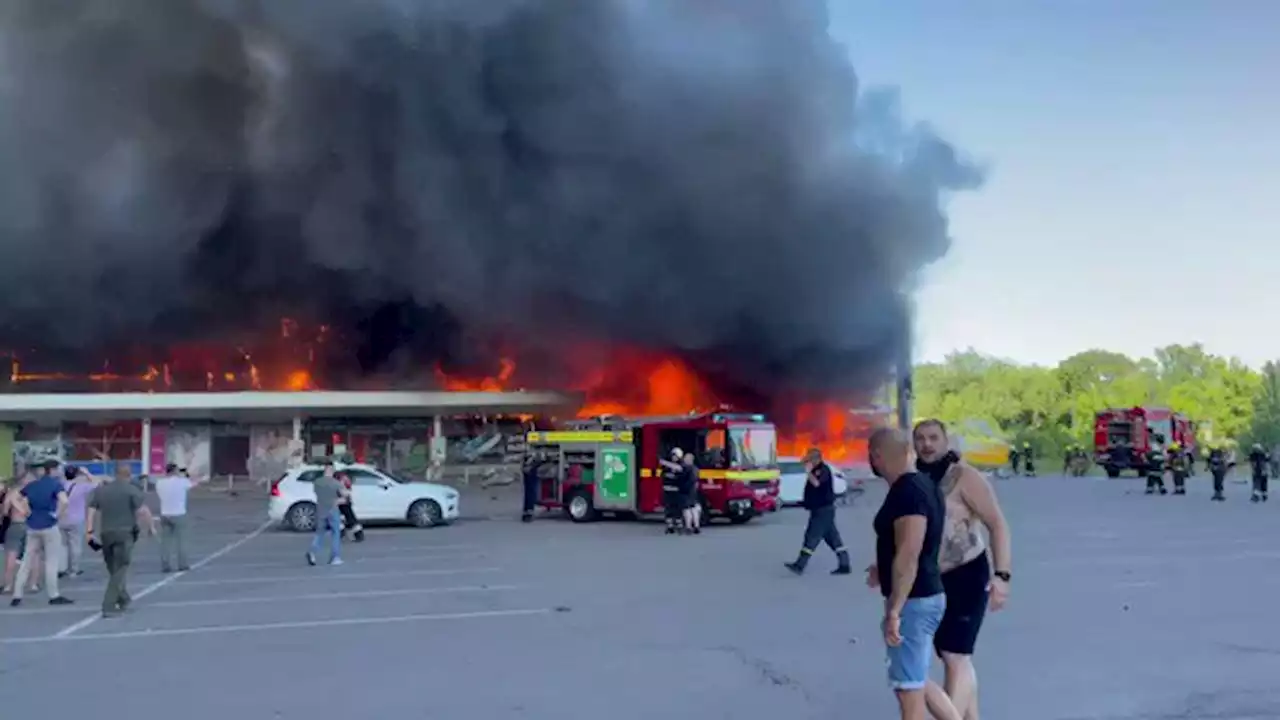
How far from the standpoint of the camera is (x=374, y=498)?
20.6 meters

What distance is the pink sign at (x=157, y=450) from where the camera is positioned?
3509cm

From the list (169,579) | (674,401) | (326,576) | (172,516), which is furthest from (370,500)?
(674,401)

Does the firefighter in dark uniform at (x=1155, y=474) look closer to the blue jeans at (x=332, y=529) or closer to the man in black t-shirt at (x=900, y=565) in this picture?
the blue jeans at (x=332, y=529)

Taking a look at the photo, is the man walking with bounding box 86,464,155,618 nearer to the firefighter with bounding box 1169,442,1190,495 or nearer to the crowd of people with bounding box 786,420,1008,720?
the crowd of people with bounding box 786,420,1008,720

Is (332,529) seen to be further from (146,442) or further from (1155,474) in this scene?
(146,442)

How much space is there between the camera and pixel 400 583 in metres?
12.4

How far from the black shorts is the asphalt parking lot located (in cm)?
108

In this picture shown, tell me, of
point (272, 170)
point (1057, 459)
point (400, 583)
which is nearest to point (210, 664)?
point (400, 583)

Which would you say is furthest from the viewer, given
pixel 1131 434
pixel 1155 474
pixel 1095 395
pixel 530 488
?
pixel 1095 395

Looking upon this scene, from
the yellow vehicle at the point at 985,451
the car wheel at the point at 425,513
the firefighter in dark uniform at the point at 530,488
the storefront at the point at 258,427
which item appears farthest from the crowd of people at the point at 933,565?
the yellow vehicle at the point at 985,451

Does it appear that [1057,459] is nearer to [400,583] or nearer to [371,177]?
[371,177]

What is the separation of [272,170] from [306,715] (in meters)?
31.2

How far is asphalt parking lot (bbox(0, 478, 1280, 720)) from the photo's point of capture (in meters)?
6.57

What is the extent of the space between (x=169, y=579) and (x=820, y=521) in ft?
24.3
